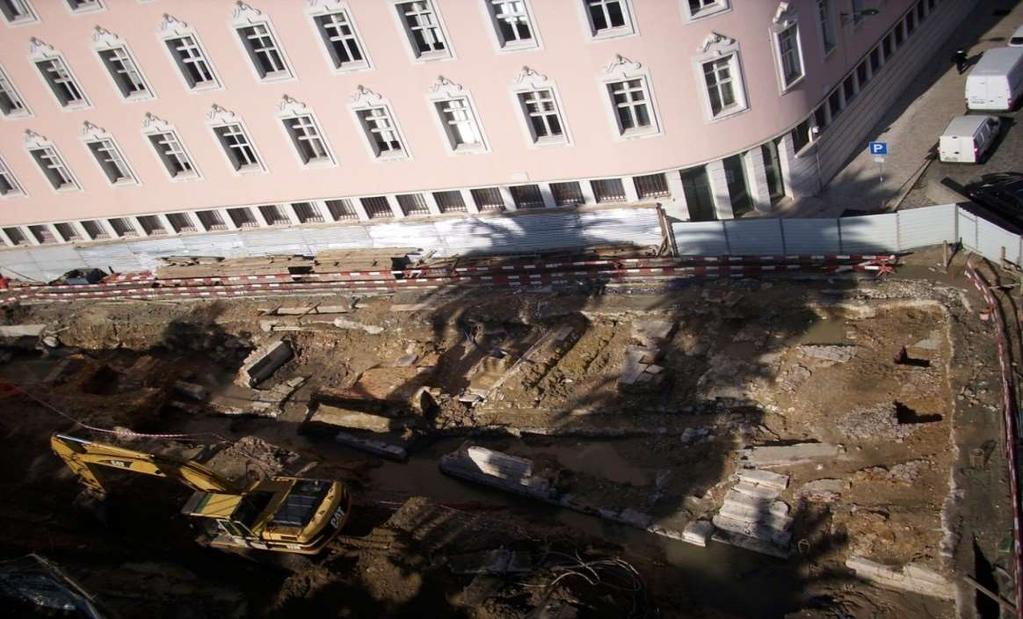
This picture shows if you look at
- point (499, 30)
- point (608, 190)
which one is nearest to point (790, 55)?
point (608, 190)

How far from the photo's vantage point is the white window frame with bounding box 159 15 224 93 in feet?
93.2

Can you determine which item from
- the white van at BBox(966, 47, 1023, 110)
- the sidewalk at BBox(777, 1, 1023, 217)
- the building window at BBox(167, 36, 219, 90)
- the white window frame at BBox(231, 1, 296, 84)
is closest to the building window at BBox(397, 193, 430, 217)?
the white window frame at BBox(231, 1, 296, 84)

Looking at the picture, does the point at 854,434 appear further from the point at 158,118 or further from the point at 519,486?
the point at 158,118

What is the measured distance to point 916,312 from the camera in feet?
73.5

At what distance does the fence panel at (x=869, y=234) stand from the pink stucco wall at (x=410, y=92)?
172 inches

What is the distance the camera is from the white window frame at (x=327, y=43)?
26.4 m

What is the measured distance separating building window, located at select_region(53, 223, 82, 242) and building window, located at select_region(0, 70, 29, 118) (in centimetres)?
599

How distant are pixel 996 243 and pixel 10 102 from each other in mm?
36831

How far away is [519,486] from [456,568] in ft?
11.0

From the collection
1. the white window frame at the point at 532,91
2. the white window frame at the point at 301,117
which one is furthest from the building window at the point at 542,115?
the white window frame at the point at 301,117

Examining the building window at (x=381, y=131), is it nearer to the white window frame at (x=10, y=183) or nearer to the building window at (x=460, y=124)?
the building window at (x=460, y=124)

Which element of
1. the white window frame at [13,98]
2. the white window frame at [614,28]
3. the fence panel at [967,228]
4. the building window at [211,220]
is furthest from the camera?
the building window at [211,220]

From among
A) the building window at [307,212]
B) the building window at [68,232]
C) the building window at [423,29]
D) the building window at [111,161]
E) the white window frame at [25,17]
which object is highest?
the white window frame at [25,17]

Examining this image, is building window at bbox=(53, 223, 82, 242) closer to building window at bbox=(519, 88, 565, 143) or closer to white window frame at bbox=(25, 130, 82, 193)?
white window frame at bbox=(25, 130, 82, 193)
